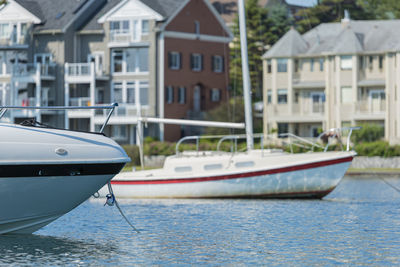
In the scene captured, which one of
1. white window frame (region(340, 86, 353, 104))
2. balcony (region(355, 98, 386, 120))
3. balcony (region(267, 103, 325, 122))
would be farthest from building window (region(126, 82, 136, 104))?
balcony (region(355, 98, 386, 120))

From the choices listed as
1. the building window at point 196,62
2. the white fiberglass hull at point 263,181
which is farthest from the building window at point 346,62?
the white fiberglass hull at point 263,181

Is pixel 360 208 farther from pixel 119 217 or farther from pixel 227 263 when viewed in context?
pixel 227 263

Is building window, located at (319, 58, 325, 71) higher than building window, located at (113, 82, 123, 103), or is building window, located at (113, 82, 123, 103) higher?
building window, located at (319, 58, 325, 71)

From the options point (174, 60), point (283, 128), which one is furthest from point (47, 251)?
point (283, 128)

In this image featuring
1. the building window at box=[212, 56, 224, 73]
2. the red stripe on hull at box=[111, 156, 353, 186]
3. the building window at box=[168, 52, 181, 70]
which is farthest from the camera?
the building window at box=[212, 56, 224, 73]

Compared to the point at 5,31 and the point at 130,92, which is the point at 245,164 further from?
the point at 5,31

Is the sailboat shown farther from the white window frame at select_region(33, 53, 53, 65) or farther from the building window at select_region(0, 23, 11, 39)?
the building window at select_region(0, 23, 11, 39)

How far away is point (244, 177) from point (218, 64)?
43.7 m

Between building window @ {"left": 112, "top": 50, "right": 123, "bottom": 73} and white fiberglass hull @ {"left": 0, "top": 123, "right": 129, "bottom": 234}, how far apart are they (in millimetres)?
52259

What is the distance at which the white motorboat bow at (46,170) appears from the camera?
66.3 feet

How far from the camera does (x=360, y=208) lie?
33.0 metres

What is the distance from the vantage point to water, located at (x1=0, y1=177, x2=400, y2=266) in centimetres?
2052

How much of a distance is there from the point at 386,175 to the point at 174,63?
25.9 m

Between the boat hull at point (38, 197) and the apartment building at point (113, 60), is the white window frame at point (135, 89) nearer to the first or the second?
the apartment building at point (113, 60)
